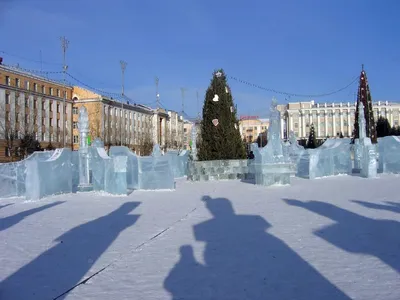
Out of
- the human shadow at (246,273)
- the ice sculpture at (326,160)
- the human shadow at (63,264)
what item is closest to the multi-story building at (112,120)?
the ice sculpture at (326,160)

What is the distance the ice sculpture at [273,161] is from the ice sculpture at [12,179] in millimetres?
7727

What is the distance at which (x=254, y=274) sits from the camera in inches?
186

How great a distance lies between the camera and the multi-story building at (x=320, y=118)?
111 metres

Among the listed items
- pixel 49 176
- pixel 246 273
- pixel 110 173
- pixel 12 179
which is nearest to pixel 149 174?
pixel 110 173

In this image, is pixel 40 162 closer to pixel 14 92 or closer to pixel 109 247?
pixel 109 247

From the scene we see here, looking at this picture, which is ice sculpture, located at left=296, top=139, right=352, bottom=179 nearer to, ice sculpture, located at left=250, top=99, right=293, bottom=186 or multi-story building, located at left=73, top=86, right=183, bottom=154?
ice sculpture, located at left=250, top=99, right=293, bottom=186

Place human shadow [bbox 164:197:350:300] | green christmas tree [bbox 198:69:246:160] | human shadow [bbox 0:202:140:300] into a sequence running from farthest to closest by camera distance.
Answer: green christmas tree [bbox 198:69:246:160]
human shadow [bbox 0:202:140:300]
human shadow [bbox 164:197:350:300]

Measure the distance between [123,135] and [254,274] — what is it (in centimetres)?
6830

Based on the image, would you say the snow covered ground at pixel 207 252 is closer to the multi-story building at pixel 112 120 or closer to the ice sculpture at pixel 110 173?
the ice sculpture at pixel 110 173

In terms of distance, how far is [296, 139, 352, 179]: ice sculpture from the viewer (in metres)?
20.8

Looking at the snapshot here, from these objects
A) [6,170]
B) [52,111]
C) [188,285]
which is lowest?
[188,285]

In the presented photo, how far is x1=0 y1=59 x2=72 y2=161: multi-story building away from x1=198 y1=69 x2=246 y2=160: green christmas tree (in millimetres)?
29119

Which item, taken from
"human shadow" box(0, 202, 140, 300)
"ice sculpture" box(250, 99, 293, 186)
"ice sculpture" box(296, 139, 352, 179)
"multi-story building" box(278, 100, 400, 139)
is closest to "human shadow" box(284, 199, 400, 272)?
"human shadow" box(0, 202, 140, 300)

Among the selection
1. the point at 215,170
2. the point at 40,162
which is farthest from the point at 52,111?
the point at 40,162
